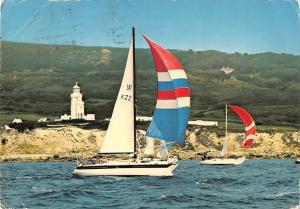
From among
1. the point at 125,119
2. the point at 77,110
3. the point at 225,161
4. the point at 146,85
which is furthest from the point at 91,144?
the point at 125,119

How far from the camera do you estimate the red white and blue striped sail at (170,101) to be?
3481 centimetres

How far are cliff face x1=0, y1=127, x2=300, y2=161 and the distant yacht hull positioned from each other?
52.3 meters

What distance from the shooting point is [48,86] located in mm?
123500

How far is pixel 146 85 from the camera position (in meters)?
125

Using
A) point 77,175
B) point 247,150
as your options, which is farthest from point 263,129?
point 77,175

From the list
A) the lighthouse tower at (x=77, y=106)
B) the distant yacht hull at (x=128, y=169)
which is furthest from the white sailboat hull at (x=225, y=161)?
the lighthouse tower at (x=77, y=106)

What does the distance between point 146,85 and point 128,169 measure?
89.9 m

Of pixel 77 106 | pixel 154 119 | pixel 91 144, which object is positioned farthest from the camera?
pixel 77 106

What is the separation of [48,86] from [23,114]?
1242 cm

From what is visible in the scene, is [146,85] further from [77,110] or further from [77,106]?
[77,106]

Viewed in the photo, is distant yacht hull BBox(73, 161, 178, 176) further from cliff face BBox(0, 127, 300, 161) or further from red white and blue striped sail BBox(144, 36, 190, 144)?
cliff face BBox(0, 127, 300, 161)

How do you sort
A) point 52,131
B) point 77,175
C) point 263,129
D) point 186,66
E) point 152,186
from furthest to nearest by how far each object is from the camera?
point 186,66 → point 263,129 → point 52,131 → point 77,175 → point 152,186

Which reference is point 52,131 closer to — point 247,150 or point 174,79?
point 247,150

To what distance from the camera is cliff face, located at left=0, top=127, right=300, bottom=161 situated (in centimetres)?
9575
